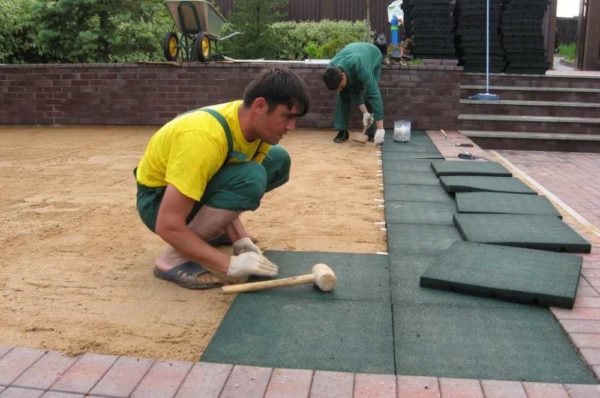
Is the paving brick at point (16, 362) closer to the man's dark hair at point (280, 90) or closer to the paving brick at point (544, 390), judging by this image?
the man's dark hair at point (280, 90)

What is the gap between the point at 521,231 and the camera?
3268 mm

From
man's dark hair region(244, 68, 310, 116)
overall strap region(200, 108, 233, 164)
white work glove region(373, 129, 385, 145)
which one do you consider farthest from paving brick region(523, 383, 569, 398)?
white work glove region(373, 129, 385, 145)

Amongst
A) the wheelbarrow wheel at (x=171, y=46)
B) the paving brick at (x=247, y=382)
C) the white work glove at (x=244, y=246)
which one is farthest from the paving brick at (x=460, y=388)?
the wheelbarrow wheel at (x=171, y=46)

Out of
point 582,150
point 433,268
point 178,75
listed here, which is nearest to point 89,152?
point 178,75

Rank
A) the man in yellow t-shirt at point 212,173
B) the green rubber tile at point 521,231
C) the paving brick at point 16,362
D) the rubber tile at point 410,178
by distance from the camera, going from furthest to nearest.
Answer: the rubber tile at point 410,178 < the green rubber tile at point 521,231 < the man in yellow t-shirt at point 212,173 < the paving brick at point 16,362

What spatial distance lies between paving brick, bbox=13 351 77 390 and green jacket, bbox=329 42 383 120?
17.3 ft

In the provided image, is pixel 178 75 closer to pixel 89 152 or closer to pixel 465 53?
pixel 89 152

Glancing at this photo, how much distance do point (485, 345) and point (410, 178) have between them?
3103 mm

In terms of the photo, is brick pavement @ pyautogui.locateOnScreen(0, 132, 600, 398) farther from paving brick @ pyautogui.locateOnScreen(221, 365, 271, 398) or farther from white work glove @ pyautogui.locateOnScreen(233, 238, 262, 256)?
white work glove @ pyautogui.locateOnScreen(233, 238, 262, 256)

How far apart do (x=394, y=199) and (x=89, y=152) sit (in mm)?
3734

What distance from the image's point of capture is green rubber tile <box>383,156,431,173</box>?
18.3ft

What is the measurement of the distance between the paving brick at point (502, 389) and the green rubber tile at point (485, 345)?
0.13 ft

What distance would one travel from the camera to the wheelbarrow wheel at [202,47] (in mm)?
8547

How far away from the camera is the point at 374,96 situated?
6.86 metres
